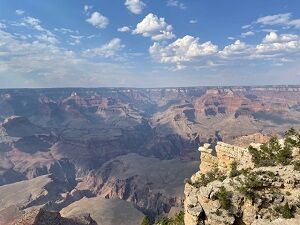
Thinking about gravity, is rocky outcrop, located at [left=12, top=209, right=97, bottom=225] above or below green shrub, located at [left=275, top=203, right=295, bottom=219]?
below

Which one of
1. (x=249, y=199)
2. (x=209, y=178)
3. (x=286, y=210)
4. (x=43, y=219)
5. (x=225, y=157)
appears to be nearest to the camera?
(x=286, y=210)

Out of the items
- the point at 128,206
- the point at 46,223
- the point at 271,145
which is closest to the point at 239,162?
the point at 271,145

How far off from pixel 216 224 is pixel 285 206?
514cm

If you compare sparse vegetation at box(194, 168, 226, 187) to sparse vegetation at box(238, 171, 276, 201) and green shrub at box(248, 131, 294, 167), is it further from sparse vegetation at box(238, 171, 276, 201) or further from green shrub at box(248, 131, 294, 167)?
sparse vegetation at box(238, 171, 276, 201)

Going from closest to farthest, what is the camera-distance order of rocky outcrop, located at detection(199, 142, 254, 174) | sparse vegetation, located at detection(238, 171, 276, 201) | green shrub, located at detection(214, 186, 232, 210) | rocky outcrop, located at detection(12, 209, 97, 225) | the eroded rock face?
1. the eroded rock face
2. green shrub, located at detection(214, 186, 232, 210)
3. sparse vegetation, located at detection(238, 171, 276, 201)
4. rocky outcrop, located at detection(199, 142, 254, 174)
5. rocky outcrop, located at detection(12, 209, 97, 225)

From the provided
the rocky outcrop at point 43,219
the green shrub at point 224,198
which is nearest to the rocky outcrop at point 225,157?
the green shrub at point 224,198

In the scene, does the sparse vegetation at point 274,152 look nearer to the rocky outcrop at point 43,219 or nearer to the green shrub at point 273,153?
the green shrub at point 273,153

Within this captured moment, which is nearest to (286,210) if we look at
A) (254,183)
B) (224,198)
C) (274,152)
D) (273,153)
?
(254,183)

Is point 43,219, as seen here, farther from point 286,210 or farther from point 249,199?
point 286,210

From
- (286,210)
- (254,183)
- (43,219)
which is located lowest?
(43,219)

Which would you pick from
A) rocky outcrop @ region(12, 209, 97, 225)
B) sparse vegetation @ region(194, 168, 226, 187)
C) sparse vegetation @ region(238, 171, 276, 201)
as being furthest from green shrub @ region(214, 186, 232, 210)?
rocky outcrop @ region(12, 209, 97, 225)

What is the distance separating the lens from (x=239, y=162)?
39031 millimetres

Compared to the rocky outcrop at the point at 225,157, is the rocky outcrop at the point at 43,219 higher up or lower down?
lower down

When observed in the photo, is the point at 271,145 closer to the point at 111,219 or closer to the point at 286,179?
the point at 286,179
